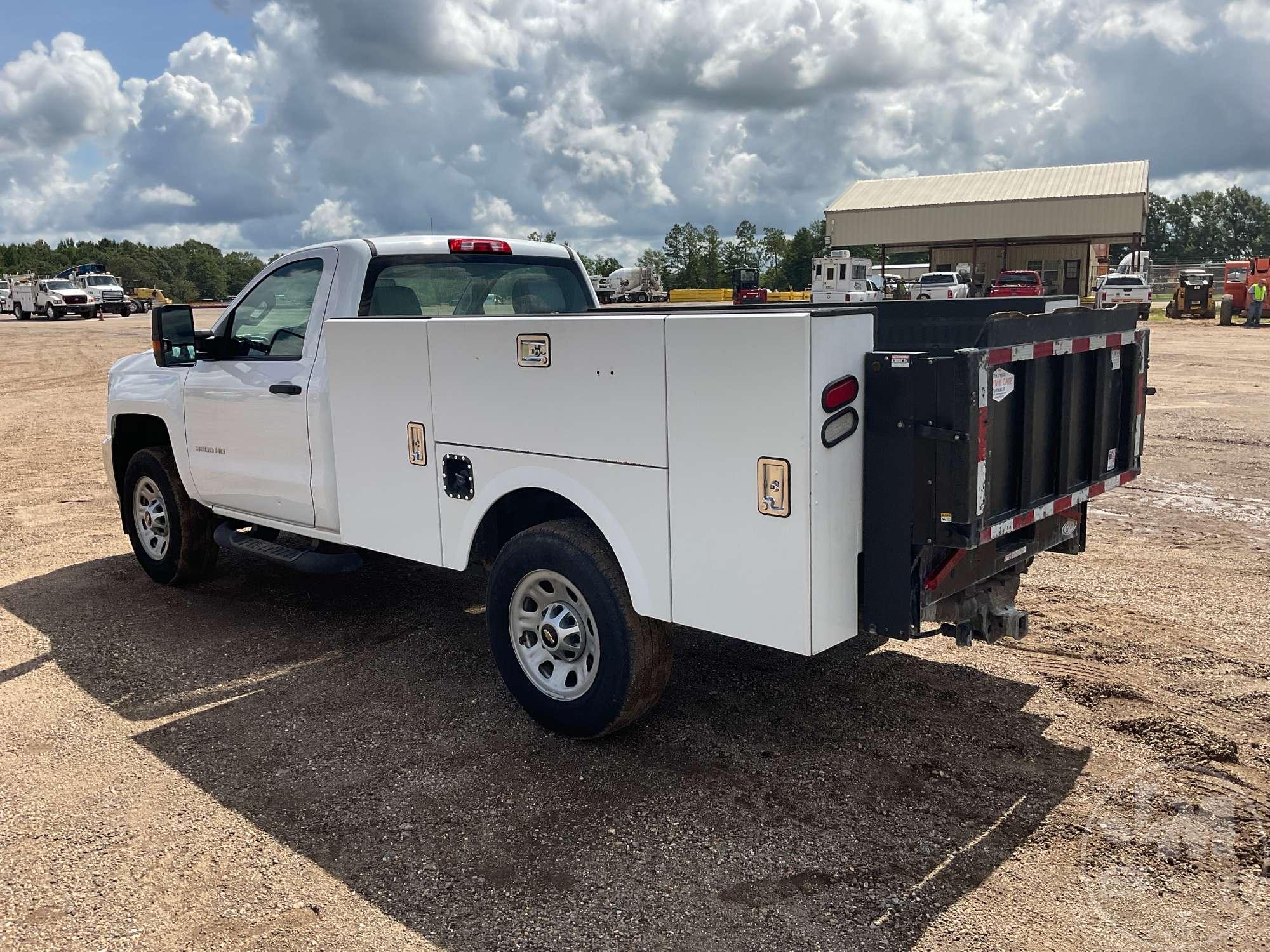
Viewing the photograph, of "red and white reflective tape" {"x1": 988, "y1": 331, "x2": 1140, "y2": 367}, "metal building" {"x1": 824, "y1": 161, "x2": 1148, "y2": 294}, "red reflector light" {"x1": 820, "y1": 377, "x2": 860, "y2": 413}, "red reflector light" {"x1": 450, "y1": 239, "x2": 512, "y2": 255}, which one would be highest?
"metal building" {"x1": 824, "y1": 161, "x2": 1148, "y2": 294}

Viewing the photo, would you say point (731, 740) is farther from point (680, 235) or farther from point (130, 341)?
point (680, 235)

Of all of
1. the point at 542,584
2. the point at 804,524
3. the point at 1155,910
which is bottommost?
the point at 1155,910

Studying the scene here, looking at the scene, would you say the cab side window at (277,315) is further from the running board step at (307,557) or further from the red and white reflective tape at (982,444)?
the red and white reflective tape at (982,444)

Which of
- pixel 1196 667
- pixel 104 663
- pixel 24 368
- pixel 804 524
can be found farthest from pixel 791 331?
pixel 24 368

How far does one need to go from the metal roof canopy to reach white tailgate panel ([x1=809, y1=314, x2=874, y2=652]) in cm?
5602

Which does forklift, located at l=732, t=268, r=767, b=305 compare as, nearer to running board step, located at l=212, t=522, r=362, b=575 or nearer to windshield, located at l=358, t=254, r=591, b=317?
windshield, located at l=358, t=254, r=591, b=317

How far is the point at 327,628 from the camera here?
20.4 feet

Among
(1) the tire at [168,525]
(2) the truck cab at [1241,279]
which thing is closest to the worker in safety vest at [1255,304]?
(2) the truck cab at [1241,279]

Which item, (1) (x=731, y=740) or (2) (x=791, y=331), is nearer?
(2) (x=791, y=331)

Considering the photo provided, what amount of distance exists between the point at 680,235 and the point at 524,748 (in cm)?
8683

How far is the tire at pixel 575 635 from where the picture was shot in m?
4.14

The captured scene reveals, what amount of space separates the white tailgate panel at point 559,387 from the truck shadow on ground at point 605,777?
4.40ft

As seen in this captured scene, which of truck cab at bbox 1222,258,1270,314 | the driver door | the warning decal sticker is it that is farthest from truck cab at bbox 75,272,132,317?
the warning decal sticker

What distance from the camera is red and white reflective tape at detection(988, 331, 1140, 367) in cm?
356
